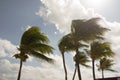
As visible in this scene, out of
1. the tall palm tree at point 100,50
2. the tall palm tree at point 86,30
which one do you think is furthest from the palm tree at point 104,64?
the tall palm tree at point 86,30

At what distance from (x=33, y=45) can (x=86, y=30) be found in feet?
20.0

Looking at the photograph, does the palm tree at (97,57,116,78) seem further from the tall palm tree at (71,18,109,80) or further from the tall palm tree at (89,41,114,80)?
the tall palm tree at (71,18,109,80)

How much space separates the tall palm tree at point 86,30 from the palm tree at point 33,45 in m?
4.27

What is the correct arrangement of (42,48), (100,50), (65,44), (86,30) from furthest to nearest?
1. (100,50)
2. (65,44)
3. (86,30)
4. (42,48)

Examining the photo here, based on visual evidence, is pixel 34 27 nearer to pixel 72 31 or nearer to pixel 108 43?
pixel 72 31

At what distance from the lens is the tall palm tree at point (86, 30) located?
25344mm

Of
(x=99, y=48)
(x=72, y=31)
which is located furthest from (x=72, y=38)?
(x=99, y=48)

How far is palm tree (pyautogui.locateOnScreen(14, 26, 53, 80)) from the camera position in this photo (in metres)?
22.7

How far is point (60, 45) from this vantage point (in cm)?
3603

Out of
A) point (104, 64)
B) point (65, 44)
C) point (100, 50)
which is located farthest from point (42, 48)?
point (104, 64)

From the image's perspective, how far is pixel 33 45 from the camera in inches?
905

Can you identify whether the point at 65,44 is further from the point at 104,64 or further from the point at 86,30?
the point at 104,64

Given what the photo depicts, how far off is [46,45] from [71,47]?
1233 cm

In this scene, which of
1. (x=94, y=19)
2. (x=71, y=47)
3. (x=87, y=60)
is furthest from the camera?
(x=87, y=60)
